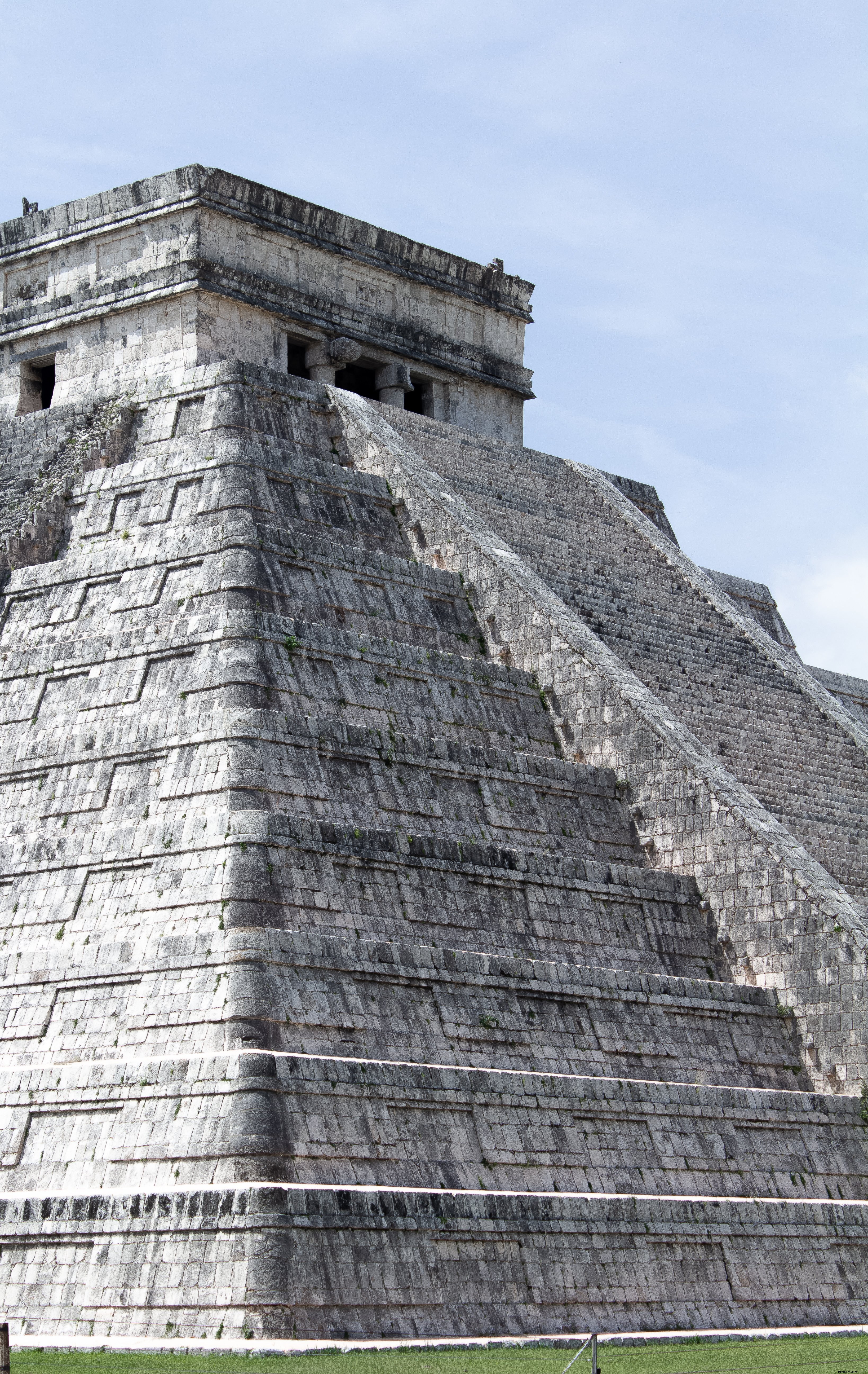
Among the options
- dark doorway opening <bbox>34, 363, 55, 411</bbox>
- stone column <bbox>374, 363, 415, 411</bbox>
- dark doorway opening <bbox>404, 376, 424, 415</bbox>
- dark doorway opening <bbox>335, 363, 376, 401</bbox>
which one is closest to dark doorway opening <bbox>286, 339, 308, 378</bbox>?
dark doorway opening <bbox>335, 363, 376, 401</bbox>

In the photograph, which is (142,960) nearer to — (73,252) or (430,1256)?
(430,1256)

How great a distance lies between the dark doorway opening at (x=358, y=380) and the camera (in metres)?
24.9

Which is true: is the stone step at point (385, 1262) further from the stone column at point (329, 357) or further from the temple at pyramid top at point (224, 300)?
the stone column at point (329, 357)

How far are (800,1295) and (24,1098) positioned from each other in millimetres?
5436

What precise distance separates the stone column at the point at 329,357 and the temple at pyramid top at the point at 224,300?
2 centimetres

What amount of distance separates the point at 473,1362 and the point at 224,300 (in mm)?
14304

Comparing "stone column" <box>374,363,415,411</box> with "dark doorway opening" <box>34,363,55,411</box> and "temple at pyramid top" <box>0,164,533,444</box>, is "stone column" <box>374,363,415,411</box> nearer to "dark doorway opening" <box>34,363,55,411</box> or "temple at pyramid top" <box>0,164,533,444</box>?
"temple at pyramid top" <box>0,164,533,444</box>

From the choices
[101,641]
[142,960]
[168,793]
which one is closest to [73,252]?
[101,641]

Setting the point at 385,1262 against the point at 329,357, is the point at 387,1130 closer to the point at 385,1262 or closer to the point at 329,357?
the point at 385,1262

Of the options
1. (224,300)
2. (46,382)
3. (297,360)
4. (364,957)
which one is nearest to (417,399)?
(297,360)

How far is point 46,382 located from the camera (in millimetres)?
24328

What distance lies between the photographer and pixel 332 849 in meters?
14.4

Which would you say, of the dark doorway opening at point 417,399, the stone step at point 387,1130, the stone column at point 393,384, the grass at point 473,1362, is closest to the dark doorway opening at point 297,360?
the stone column at point 393,384

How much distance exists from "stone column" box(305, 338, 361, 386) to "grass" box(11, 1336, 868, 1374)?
13968 mm
